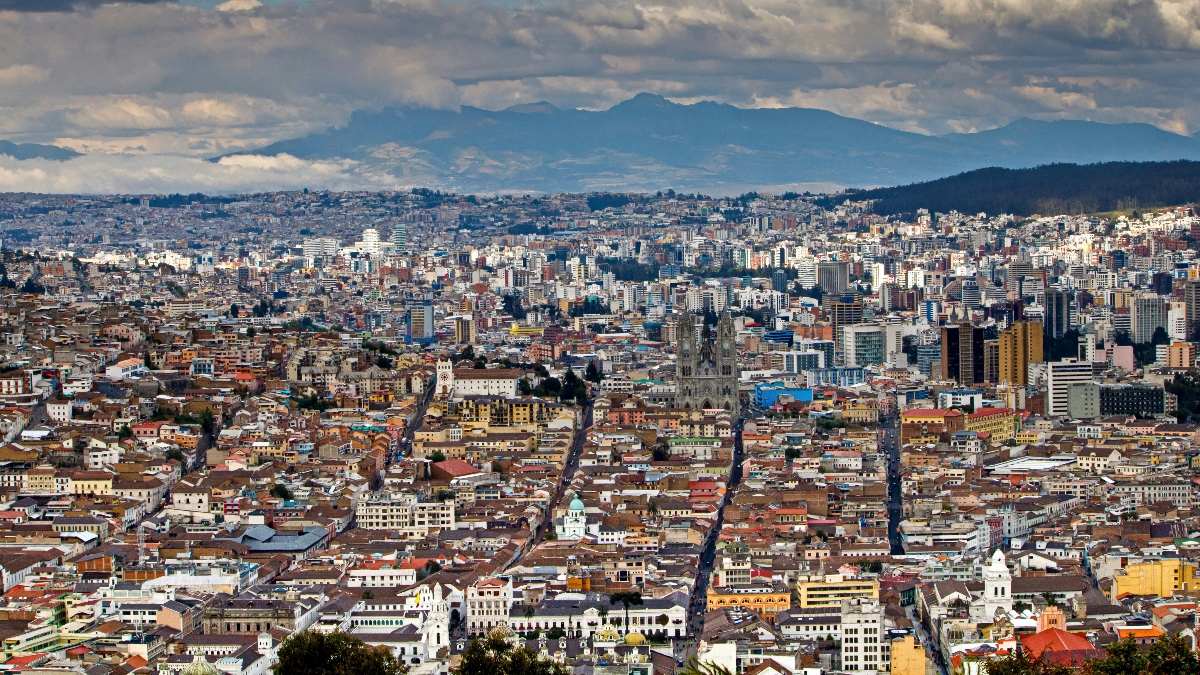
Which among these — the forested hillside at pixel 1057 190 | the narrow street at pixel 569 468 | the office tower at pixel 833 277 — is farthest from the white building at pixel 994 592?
the forested hillside at pixel 1057 190

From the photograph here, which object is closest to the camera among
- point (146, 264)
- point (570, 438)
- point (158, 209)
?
point (570, 438)

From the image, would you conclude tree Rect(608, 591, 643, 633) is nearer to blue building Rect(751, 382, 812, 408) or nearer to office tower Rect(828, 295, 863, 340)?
blue building Rect(751, 382, 812, 408)

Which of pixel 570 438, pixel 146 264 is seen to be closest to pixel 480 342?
pixel 570 438

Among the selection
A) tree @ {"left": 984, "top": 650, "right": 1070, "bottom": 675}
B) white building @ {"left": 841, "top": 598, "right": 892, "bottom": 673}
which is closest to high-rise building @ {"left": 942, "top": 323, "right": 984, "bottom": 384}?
white building @ {"left": 841, "top": 598, "right": 892, "bottom": 673}

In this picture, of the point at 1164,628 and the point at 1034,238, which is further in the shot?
the point at 1034,238

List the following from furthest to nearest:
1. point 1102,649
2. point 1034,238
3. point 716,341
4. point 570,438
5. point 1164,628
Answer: point 1034,238
point 716,341
point 570,438
point 1164,628
point 1102,649

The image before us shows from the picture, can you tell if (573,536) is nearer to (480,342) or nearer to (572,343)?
(572,343)

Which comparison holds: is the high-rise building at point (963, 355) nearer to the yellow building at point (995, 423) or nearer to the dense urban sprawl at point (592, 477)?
the dense urban sprawl at point (592, 477)
